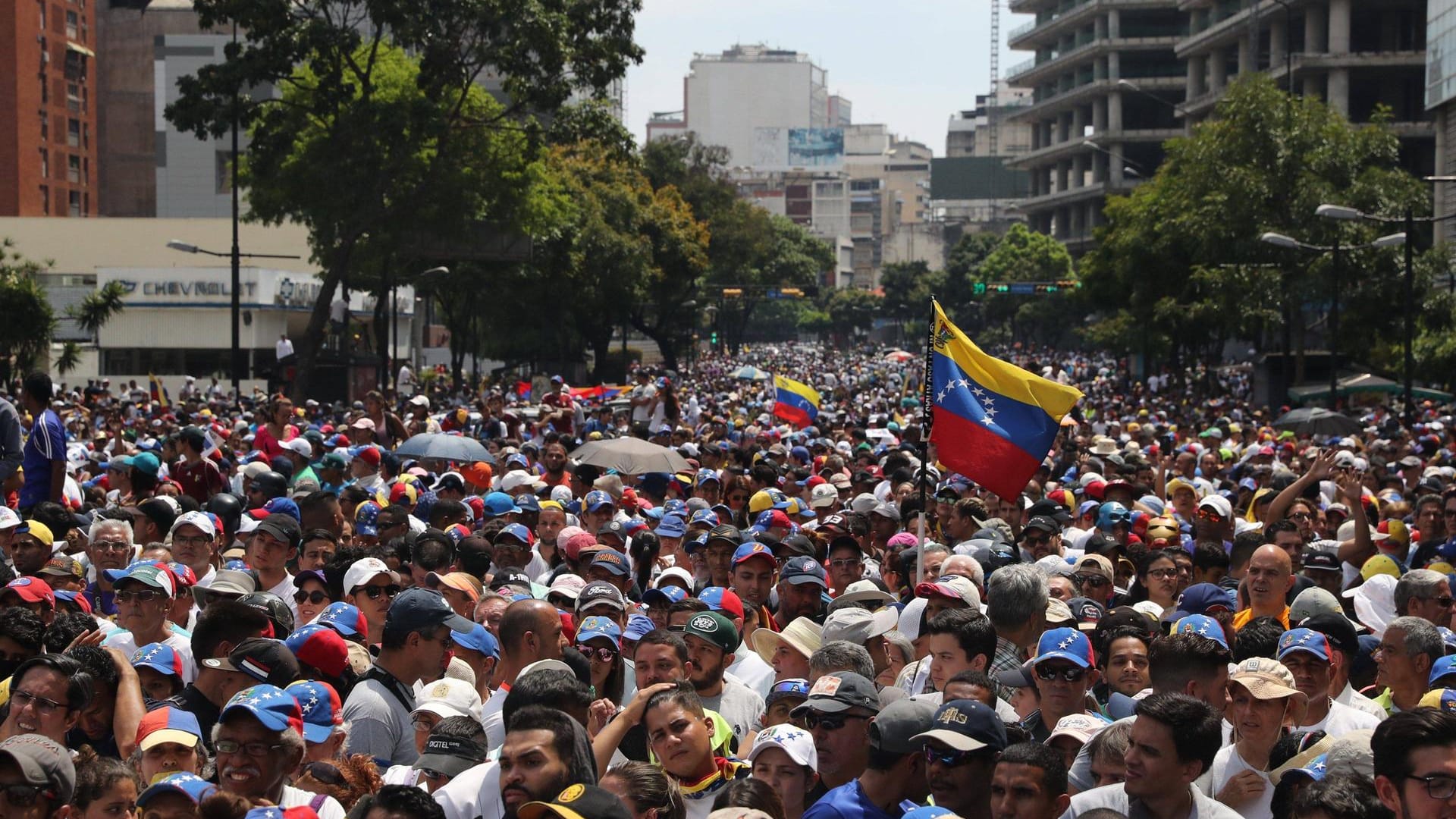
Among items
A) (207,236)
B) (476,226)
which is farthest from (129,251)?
(476,226)

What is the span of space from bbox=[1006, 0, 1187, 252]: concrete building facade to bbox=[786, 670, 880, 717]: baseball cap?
334 feet

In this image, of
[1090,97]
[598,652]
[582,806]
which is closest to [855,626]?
[598,652]

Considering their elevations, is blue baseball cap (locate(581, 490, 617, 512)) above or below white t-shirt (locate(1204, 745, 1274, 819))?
above

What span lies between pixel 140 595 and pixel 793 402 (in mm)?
18389

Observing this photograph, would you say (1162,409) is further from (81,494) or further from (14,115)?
(14,115)

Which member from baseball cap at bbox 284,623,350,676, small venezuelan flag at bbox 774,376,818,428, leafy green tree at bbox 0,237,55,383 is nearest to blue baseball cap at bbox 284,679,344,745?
baseball cap at bbox 284,623,350,676

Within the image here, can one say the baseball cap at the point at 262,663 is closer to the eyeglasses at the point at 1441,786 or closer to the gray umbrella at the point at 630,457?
the eyeglasses at the point at 1441,786

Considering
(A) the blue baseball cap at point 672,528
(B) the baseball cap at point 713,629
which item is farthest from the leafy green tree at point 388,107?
(B) the baseball cap at point 713,629

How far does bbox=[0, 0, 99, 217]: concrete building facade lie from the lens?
76438 mm

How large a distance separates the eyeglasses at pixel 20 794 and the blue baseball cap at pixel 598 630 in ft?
8.70

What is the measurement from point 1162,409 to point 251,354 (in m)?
29.2

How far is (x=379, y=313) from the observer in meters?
51.0

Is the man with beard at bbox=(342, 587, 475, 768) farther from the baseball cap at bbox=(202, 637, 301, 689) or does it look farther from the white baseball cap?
the white baseball cap

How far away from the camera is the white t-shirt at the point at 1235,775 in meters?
5.87
